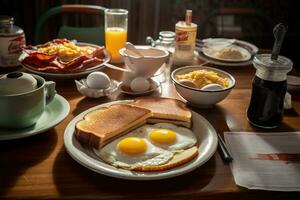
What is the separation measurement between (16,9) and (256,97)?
2.17 meters

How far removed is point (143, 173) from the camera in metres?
0.81

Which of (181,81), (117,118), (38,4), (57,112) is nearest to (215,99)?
(181,81)

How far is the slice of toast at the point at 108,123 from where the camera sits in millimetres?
908

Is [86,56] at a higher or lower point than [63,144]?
higher

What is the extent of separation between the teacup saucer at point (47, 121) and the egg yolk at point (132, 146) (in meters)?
0.20

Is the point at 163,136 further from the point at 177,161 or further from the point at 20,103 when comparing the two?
the point at 20,103

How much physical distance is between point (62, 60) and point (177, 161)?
0.78 metres

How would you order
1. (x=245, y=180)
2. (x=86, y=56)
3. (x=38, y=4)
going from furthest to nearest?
(x=38, y=4), (x=86, y=56), (x=245, y=180)

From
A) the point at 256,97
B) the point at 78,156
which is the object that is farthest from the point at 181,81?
the point at 78,156

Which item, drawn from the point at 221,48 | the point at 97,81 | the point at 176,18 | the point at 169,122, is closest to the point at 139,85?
the point at 97,81

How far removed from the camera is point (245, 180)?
839mm

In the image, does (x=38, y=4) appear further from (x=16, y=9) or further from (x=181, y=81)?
(x=181, y=81)

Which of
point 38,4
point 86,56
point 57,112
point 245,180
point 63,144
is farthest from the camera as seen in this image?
point 38,4

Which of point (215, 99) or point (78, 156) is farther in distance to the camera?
point (215, 99)
